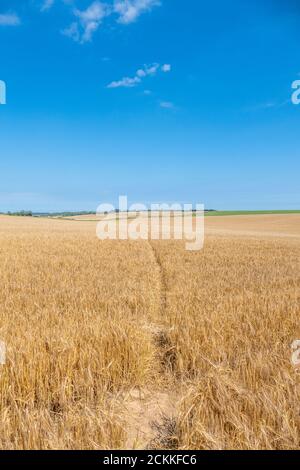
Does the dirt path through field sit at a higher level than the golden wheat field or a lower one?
lower

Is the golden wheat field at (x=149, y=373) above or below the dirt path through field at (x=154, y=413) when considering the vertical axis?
above

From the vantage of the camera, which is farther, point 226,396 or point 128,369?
point 128,369

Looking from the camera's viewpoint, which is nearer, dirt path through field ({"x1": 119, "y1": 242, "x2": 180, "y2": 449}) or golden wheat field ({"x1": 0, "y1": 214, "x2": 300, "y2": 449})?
golden wheat field ({"x1": 0, "y1": 214, "x2": 300, "y2": 449})

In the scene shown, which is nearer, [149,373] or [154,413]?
[154,413]

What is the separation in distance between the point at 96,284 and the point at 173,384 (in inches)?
224

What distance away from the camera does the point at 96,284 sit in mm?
9422

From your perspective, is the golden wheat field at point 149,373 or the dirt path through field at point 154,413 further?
the dirt path through field at point 154,413
